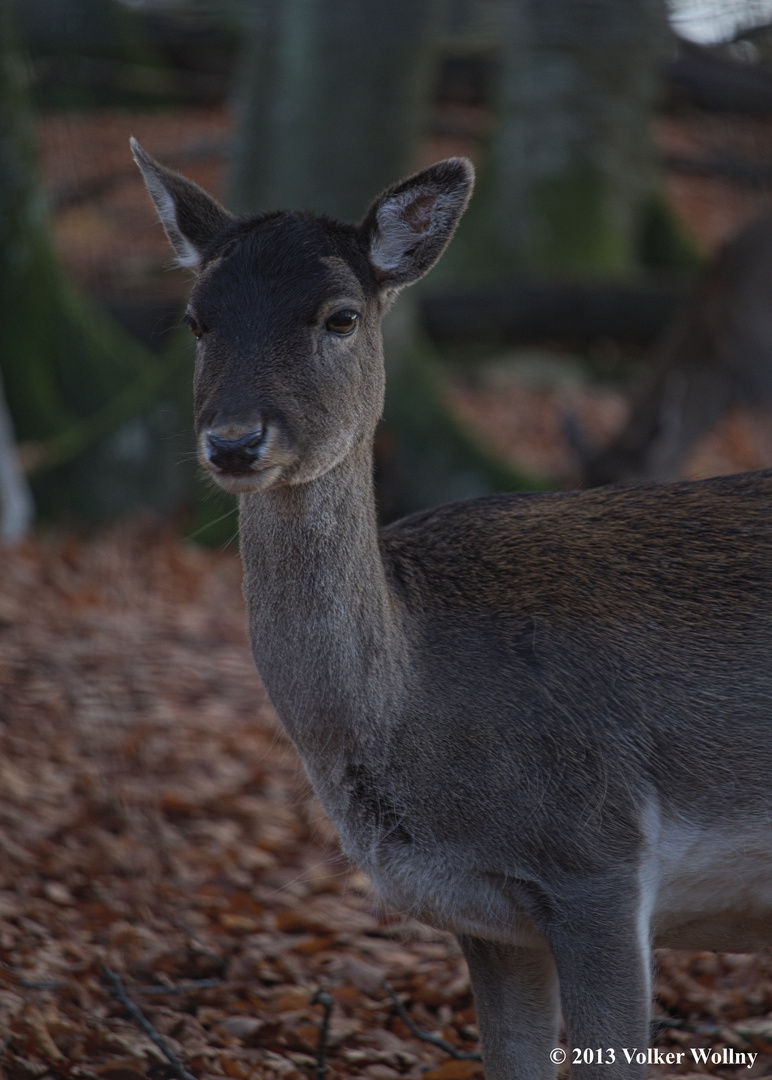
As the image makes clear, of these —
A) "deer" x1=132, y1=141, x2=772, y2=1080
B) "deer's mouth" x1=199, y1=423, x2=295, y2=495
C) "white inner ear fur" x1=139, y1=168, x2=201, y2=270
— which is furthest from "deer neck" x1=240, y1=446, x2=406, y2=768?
"white inner ear fur" x1=139, y1=168, x2=201, y2=270

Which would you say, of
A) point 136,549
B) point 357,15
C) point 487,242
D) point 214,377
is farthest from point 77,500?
point 487,242

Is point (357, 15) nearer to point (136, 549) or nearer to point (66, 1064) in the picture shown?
point (136, 549)

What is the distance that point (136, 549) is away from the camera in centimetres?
802

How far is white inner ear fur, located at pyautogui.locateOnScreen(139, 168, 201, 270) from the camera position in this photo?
149 inches

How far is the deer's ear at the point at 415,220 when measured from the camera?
3566 millimetres

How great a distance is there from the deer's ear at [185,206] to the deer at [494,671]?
0.07 ft

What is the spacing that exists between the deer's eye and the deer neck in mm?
379

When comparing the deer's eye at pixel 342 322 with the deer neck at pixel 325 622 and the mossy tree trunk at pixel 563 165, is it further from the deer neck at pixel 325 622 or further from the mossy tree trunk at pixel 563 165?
the mossy tree trunk at pixel 563 165

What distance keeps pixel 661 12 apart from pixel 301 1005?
4.28 meters

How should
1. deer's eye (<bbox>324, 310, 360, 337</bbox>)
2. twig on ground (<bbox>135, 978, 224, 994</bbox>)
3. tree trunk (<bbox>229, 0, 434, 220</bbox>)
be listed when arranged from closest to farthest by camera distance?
1. deer's eye (<bbox>324, 310, 360, 337</bbox>)
2. twig on ground (<bbox>135, 978, 224, 994</bbox>)
3. tree trunk (<bbox>229, 0, 434, 220</bbox>)

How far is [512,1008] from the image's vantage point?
3.71m

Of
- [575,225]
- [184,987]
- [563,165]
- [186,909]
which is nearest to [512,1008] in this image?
[184,987]

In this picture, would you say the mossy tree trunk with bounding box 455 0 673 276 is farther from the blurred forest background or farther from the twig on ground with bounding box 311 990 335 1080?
the twig on ground with bounding box 311 990 335 1080

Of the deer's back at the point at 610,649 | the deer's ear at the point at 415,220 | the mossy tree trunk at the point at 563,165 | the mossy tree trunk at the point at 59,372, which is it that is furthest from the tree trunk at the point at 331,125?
the mossy tree trunk at the point at 563,165
